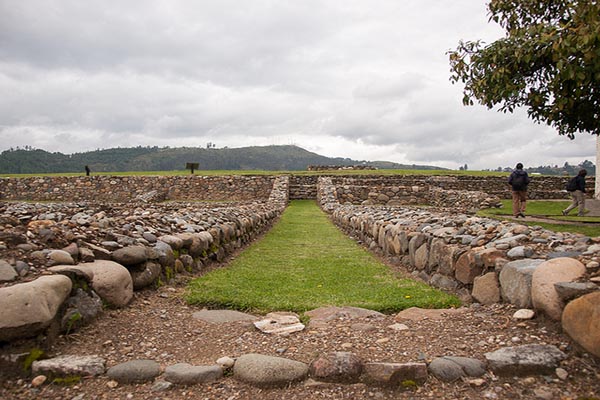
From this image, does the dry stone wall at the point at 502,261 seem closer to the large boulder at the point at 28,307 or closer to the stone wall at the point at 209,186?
the large boulder at the point at 28,307

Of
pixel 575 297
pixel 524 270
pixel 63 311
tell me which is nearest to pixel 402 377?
pixel 575 297

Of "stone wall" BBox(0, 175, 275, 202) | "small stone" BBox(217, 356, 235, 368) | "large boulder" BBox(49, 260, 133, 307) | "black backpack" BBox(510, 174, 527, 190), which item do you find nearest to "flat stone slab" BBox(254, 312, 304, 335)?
"small stone" BBox(217, 356, 235, 368)

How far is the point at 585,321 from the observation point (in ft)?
9.45

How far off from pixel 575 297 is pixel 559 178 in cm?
2864

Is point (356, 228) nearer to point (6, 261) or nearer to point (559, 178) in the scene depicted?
point (6, 261)

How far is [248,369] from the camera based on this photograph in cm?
285

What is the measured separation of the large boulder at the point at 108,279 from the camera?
12.4 feet

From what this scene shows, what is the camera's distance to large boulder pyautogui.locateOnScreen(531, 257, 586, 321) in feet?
10.8

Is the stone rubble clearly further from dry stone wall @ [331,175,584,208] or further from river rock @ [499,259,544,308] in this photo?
dry stone wall @ [331,175,584,208]

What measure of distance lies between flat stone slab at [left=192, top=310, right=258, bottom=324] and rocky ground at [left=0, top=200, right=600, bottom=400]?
0.30ft

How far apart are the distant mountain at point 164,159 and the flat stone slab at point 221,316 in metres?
72.2

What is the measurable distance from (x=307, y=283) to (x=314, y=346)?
260cm

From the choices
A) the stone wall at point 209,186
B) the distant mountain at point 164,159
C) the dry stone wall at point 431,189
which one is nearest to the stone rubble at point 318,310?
the dry stone wall at point 431,189

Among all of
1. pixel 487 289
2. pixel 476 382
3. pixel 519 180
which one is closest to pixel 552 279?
pixel 487 289
